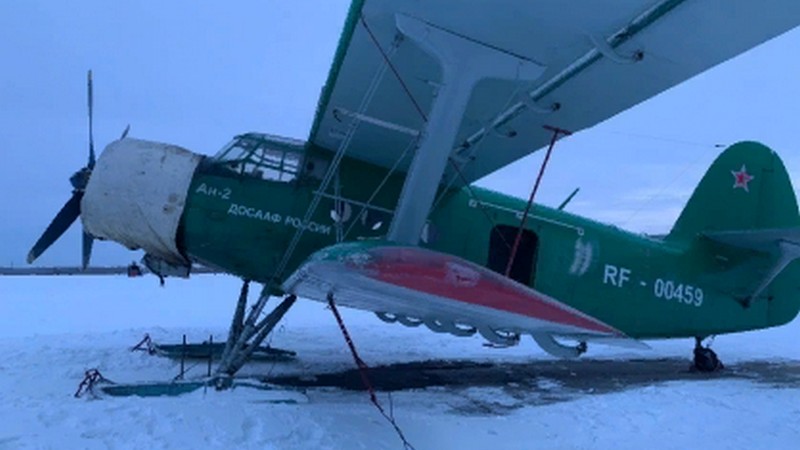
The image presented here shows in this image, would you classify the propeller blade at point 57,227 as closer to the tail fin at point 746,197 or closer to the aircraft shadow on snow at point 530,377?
the aircraft shadow on snow at point 530,377

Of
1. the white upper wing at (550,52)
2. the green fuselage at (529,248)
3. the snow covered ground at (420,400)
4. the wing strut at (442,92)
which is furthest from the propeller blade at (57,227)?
the wing strut at (442,92)

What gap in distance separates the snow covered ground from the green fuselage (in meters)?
0.94

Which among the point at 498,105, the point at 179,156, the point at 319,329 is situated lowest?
the point at 319,329

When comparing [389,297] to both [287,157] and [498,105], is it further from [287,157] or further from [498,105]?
[287,157]

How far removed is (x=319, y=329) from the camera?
544 inches

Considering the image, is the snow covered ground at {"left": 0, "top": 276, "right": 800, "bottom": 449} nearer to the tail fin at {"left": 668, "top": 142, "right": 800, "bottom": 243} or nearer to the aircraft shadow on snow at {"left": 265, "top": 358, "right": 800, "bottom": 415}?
the aircraft shadow on snow at {"left": 265, "top": 358, "right": 800, "bottom": 415}

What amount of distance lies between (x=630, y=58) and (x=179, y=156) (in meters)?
4.74

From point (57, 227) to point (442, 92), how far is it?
17.4 feet

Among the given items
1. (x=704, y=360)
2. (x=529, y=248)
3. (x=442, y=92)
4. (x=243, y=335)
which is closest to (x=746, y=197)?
(x=704, y=360)

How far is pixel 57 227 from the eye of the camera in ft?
25.2

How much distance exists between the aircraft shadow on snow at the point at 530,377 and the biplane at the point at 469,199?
65 centimetres

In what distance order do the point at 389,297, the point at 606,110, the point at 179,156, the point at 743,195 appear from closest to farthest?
the point at 389,297 < the point at 606,110 < the point at 179,156 < the point at 743,195

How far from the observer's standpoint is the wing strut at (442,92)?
4.40 m

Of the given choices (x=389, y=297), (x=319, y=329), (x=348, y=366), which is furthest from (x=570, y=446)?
(x=319, y=329)
